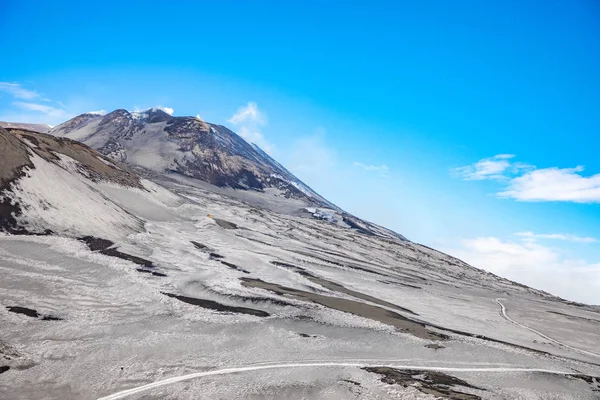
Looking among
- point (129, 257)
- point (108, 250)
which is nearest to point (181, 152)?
point (108, 250)

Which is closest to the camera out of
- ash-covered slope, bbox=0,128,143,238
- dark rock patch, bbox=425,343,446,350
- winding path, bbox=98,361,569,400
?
winding path, bbox=98,361,569,400

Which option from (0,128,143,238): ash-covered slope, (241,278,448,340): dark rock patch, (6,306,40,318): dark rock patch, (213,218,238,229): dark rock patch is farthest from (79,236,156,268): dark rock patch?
(213,218,238,229): dark rock patch

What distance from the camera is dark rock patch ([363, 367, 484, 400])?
52.2ft

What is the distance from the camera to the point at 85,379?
14.3 m

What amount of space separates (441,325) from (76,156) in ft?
193

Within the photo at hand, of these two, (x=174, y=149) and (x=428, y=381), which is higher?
(x=174, y=149)

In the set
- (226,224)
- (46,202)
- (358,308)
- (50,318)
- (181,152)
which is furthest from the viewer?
(181,152)

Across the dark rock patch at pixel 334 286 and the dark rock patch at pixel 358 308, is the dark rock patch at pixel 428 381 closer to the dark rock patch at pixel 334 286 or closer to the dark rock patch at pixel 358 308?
the dark rock patch at pixel 358 308

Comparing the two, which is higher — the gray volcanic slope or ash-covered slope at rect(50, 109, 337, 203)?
ash-covered slope at rect(50, 109, 337, 203)

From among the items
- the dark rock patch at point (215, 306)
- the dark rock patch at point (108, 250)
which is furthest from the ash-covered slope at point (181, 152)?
the dark rock patch at point (215, 306)

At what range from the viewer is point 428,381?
1741 cm

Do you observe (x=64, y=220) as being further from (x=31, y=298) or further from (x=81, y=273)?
(x=31, y=298)

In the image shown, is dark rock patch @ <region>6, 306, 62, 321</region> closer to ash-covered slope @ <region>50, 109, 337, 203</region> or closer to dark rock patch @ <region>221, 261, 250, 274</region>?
dark rock patch @ <region>221, 261, 250, 274</region>

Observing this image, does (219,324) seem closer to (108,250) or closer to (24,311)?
(24,311)
